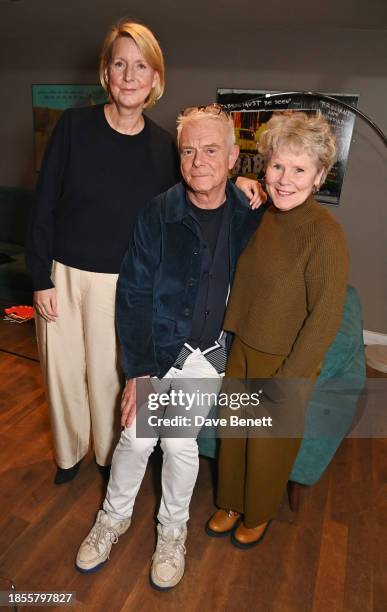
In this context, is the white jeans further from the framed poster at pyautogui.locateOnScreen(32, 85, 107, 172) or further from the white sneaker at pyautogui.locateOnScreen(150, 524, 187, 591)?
the framed poster at pyautogui.locateOnScreen(32, 85, 107, 172)

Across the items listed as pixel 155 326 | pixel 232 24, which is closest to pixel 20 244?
pixel 232 24

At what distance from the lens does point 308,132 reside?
1.18m

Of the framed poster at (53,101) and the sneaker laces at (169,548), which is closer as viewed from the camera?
the sneaker laces at (169,548)

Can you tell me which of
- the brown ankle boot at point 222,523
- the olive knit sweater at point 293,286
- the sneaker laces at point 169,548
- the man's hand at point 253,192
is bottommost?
the brown ankle boot at point 222,523

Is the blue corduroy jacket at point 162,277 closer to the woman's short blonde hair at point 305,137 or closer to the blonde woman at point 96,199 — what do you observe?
A: the blonde woman at point 96,199

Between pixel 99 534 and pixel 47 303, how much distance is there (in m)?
0.84

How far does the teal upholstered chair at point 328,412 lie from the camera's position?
167 centimetres

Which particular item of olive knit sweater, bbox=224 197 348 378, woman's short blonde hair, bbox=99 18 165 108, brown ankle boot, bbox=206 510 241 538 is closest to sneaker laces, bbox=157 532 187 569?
brown ankle boot, bbox=206 510 241 538

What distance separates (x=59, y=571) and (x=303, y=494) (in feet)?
3.43

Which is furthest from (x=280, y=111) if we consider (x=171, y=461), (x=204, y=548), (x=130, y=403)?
(x=204, y=548)

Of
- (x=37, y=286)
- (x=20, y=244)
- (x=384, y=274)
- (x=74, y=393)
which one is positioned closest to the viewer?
(x=37, y=286)

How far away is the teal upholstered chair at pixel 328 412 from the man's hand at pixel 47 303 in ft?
2.52

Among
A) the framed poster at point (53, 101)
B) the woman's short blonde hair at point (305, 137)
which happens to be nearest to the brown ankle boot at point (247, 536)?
the woman's short blonde hair at point (305, 137)

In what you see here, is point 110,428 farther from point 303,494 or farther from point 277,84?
point 277,84
